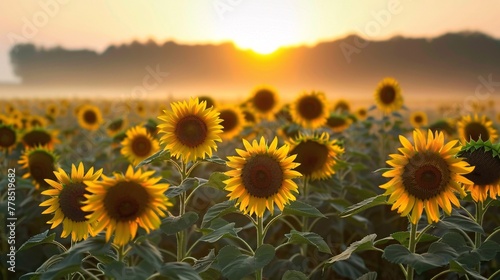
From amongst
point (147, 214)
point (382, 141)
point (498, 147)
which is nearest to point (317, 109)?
point (382, 141)

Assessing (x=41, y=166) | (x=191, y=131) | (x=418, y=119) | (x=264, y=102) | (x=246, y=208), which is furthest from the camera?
(x=418, y=119)

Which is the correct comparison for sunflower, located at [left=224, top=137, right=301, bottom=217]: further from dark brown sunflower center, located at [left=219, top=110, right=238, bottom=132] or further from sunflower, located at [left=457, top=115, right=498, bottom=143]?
dark brown sunflower center, located at [left=219, top=110, right=238, bottom=132]

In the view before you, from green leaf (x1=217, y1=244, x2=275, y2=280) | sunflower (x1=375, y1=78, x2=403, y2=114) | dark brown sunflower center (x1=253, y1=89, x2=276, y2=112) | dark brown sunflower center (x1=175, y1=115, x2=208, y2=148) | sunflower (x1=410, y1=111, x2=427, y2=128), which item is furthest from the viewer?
sunflower (x1=410, y1=111, x2=427, y2=128)

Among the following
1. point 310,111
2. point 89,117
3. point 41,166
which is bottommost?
point 41,166

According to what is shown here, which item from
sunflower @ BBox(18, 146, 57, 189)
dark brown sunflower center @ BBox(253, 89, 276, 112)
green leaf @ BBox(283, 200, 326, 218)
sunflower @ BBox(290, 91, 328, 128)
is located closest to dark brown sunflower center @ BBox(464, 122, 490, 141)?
sunflower @ BBox(290, 91, 328, 128)

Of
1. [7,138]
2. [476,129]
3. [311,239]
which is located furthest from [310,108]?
[311,239]

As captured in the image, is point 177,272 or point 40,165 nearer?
point 177,272

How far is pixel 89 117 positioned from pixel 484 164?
10551mm

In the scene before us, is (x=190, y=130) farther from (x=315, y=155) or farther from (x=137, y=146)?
(x=137, y=146)

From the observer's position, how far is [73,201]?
3.41 meters

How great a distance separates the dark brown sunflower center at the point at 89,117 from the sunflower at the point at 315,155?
28.1 feet

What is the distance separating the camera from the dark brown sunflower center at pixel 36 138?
8.36m

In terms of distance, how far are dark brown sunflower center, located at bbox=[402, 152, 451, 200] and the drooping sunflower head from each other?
396mm

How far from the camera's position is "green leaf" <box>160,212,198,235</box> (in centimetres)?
322
